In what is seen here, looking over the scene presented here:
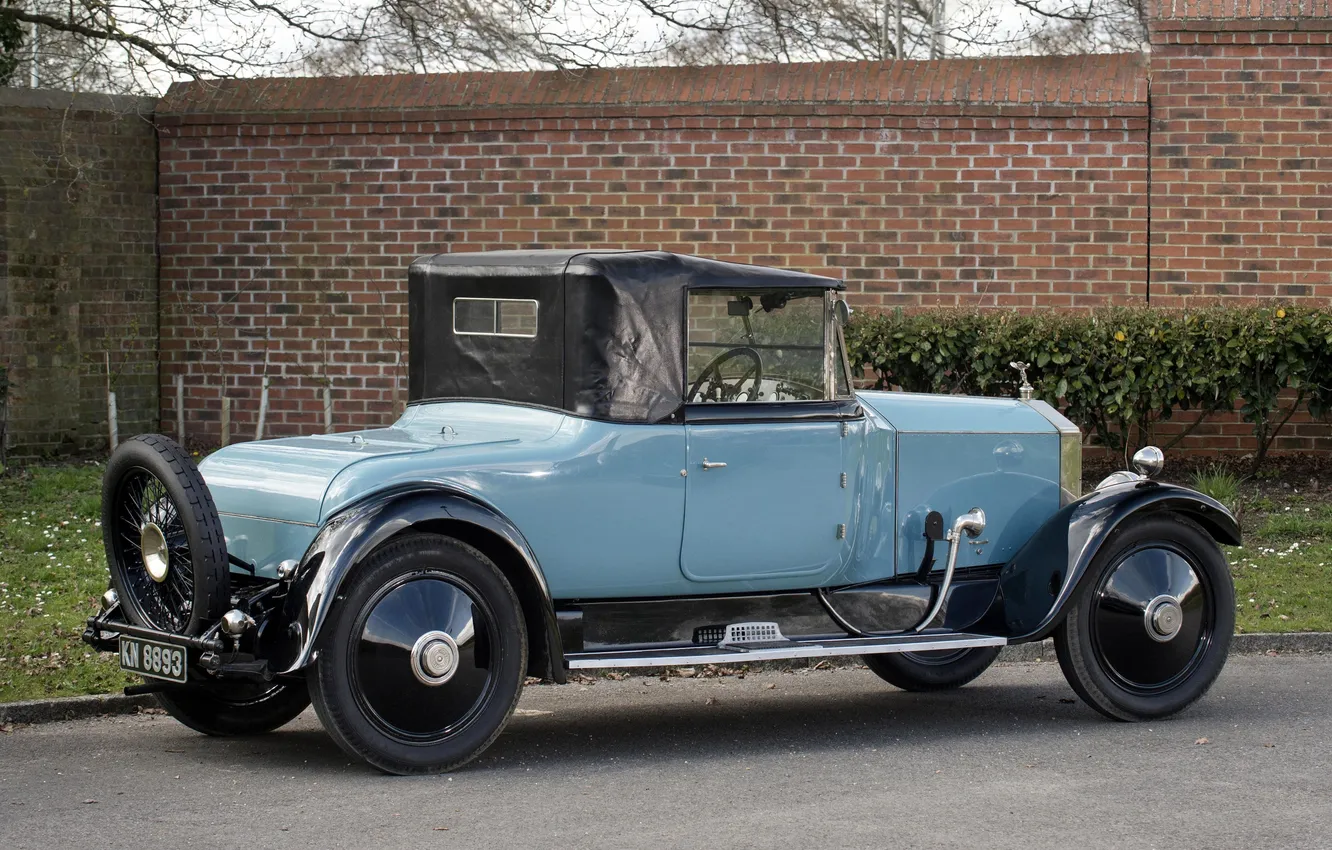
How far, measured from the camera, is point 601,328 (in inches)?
255

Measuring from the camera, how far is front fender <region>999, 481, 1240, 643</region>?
22.3 feet

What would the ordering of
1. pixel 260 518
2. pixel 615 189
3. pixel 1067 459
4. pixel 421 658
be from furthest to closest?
pixel 615 189 → pixel 1067 459 → pixel 260 518 → pixel 421 658

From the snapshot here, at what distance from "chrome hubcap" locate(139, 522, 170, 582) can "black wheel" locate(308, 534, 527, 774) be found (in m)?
0.80

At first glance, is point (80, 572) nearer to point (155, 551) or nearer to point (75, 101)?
point (155, 551)

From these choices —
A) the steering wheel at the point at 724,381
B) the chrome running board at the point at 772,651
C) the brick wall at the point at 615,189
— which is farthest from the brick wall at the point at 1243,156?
the steering wheel at the point at 724,381

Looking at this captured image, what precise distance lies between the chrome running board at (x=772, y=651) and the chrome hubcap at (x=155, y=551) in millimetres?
1484

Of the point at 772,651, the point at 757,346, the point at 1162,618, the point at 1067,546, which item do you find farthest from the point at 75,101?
the point at 1162,618

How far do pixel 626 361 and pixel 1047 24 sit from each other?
15464 millimetres

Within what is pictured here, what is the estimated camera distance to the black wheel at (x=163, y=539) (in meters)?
5.74

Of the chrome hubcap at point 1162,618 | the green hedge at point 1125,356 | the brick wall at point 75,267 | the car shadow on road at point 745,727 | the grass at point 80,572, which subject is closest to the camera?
the car shadow on road at point 745,727

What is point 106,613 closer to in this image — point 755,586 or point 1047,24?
point 755,586

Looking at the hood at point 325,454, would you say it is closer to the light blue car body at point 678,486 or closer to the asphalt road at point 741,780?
the light blue car body at point 678,486

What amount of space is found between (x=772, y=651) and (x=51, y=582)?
4916 millimetres

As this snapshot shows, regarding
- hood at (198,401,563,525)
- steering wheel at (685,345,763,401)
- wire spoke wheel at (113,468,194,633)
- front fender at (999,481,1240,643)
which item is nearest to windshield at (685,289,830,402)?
steering wheel at (685,345,763,401)
